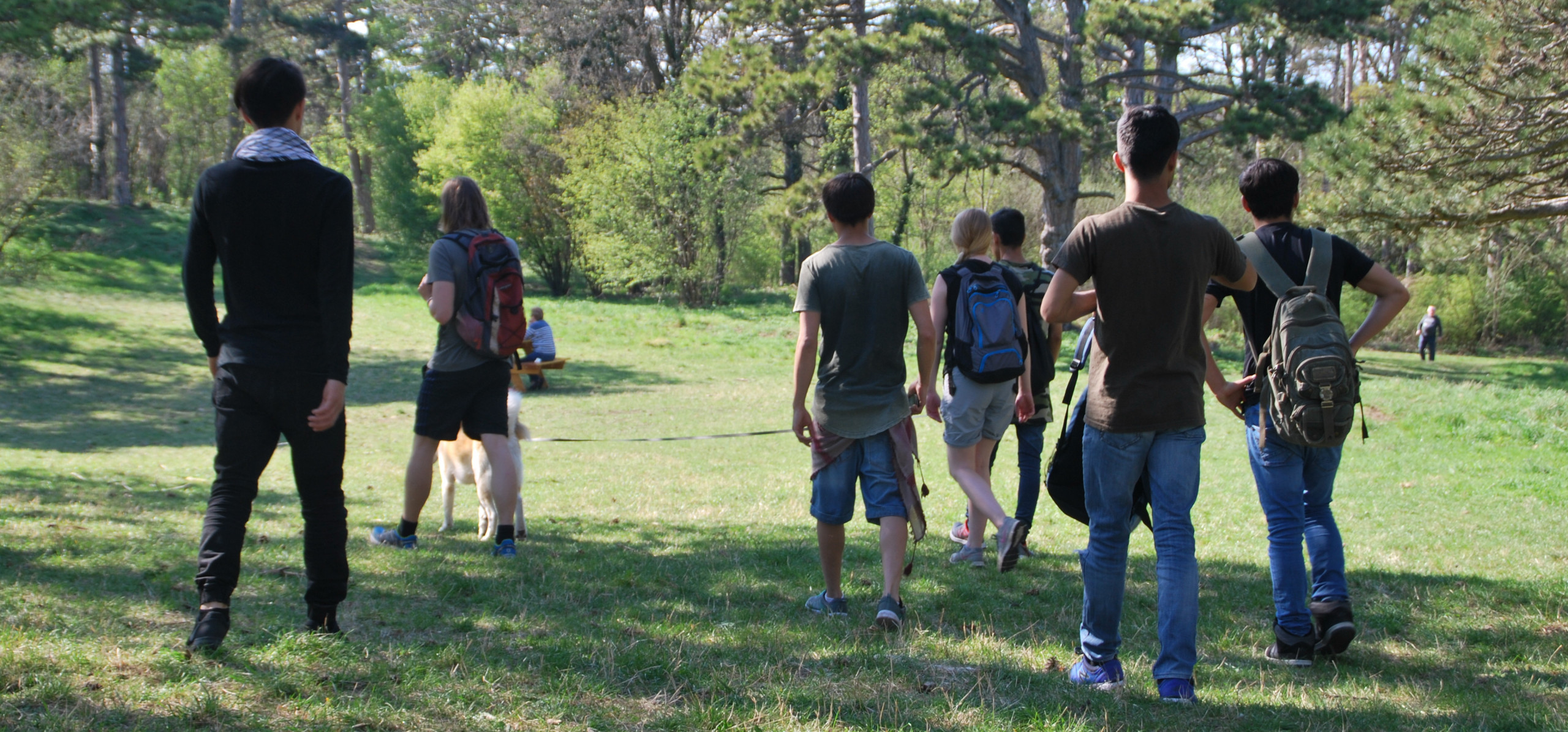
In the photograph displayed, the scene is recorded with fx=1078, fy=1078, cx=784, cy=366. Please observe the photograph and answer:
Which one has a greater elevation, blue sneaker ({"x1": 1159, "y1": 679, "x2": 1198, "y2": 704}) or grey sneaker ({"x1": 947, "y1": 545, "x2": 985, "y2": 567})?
blue sneaker ({"x1": 1159, "y1": 679, "x2": 1198, "y2": 704})

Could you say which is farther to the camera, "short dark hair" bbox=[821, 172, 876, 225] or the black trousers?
"short dark hair" bbox=[821, 172, 876, 225]

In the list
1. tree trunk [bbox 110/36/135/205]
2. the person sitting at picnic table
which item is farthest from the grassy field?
tree trunk [bbox 110/36/135/205]

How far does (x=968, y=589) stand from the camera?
5035 millimetres

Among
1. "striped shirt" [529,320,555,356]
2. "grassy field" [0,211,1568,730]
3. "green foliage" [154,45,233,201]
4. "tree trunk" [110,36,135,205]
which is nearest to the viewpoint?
"grassy field" [0,211,1568,730]

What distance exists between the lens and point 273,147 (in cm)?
339

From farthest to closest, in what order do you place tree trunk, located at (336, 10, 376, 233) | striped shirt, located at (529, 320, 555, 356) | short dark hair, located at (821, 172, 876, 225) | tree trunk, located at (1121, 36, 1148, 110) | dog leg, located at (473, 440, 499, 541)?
tree trunk, located at (336, 10, 376, 233), tree trunk, located at (1121, 36, 1148, 110), striped shirt, located at (529, 320, 555, 356), dog leg, located at (473, 440, 499, 541), short dark hair, located at (821, 172, 876, 225)

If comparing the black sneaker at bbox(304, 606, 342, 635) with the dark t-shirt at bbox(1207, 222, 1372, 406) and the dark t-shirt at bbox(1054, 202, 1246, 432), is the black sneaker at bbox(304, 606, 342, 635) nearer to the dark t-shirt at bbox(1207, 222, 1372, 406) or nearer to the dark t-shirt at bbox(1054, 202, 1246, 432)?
the dark t-shirt at bbox(1054, 202, 1246, 432)

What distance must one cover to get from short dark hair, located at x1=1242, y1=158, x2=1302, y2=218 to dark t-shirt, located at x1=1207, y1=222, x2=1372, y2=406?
0.06 metres

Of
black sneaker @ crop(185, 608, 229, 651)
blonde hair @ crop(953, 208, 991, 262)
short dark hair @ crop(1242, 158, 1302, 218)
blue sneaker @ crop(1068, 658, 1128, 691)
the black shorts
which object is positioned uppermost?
short dark hair @ crop(1242, 158, 1302, 218)

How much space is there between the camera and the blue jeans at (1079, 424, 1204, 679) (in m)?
3.33

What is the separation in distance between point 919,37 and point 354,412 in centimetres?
1222

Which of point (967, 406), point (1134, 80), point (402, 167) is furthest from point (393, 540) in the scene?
point (402, 167)

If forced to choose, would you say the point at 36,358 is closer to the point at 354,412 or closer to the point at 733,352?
the point at 354,412

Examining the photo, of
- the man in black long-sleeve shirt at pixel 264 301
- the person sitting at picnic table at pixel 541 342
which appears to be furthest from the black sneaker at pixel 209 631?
the person sitting at picnic table at pixel 541 342
